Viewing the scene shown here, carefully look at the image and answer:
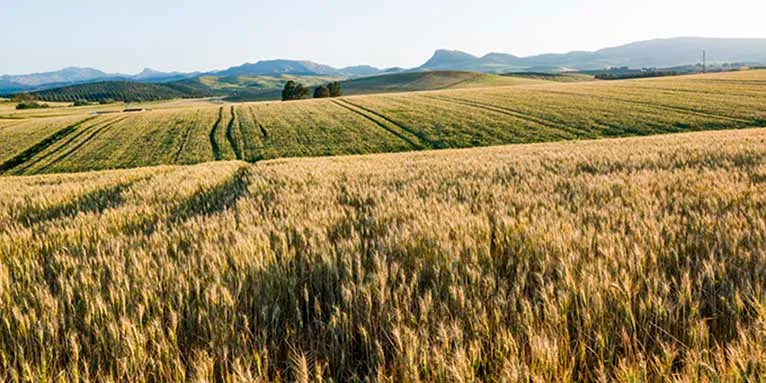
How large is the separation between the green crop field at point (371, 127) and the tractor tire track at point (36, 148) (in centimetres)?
11

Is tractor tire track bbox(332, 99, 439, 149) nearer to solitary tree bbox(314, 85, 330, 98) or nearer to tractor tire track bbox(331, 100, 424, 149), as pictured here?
tractor tire track bbox(331, 100, 424, 149)

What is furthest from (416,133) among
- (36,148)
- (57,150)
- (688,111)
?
(36,148)

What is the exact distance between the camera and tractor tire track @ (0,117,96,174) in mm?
39031

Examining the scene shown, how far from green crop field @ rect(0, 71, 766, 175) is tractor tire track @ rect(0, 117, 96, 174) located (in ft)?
0.35

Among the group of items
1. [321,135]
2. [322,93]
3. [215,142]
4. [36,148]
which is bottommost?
[215,142]

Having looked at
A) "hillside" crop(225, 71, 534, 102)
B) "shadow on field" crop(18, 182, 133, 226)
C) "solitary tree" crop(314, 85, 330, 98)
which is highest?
"hillside" crop(225, 71, 534, 102)

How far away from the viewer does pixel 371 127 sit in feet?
152

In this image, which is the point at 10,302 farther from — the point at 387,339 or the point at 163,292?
the point at 387,339

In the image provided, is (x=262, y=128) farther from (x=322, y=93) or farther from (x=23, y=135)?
(x=322, y=93)

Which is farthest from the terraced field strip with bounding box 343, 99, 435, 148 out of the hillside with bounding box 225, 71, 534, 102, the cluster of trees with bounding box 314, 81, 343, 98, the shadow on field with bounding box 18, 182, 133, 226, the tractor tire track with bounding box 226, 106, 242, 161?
the hillside with bounding box 225, 71, 534, 102

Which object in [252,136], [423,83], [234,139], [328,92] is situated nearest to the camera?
[234,139]

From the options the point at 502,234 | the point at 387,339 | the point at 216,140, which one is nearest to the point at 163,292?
the point at 387,339

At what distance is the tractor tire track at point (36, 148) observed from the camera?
128 feet

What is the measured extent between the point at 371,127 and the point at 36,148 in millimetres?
36998
